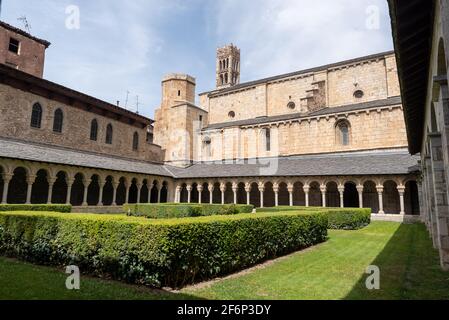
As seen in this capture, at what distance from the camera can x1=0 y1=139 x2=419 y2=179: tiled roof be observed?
1925cm

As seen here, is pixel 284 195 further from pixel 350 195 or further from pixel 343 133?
pixel 343 133

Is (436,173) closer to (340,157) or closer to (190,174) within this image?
(340,157)

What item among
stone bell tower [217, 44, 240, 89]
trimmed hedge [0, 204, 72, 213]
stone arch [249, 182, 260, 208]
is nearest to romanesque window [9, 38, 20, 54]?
trimmed hedge [0, 204, 72, 213]

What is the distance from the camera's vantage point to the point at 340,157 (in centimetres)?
2647

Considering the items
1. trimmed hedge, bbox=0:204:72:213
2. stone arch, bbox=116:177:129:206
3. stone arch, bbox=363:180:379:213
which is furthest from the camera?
stone arch, bbox=116:177:129:206

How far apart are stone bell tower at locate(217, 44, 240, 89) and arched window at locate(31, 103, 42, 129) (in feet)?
101

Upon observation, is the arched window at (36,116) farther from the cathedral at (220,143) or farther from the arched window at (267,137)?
the arched window at (267,137)

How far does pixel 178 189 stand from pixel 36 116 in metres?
14.2

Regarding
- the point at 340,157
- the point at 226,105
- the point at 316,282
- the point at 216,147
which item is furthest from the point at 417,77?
the point at 226,105

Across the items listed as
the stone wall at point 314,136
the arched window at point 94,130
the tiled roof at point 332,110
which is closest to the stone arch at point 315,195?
the stone wall at point 314,136

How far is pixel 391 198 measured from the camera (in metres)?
23.0

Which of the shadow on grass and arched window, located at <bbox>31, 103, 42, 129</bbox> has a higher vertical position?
arched window, located at <bbox>31, 103, 42, 129</bbox>

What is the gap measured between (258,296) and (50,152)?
779 inches

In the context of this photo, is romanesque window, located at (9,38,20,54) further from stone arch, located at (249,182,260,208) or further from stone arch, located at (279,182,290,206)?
stone arch, located at (279,182,290,206)
